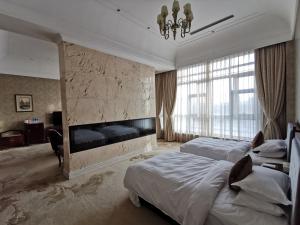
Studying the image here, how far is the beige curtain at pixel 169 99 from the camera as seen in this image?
5.65 metres

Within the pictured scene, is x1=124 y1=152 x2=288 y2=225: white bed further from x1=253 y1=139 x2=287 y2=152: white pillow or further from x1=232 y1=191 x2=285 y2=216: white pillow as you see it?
x1=253 y1=139 x2=287 y2=152: white pillow

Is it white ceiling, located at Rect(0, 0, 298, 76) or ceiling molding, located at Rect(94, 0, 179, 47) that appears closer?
white ceiling, located at Rect(0, 0, 298, 76)

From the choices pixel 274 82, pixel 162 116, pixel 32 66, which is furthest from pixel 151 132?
pixel 32 66

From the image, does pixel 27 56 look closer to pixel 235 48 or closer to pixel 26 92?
pixel 26 92

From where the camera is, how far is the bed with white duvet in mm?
1215

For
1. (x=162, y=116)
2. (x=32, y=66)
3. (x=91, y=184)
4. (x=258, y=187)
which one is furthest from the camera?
(x=162, y=116)

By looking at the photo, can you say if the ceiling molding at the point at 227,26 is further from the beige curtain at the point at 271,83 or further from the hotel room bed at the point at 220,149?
the hotel room bed at the point at 220,149

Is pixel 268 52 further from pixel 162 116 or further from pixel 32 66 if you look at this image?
pixel 32 66

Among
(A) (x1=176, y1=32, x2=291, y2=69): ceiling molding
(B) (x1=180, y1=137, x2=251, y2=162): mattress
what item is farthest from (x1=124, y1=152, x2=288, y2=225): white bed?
(A) (x1=176, y1=32, x2=291, y2=69): ceiling molding

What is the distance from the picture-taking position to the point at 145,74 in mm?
4719

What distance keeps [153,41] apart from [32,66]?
4.53 metres

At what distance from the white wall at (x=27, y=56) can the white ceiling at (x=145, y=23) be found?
1419 mm

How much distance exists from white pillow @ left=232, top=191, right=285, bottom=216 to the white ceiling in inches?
121

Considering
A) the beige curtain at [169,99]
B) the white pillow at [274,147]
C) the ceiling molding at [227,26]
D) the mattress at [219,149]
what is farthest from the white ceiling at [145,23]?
the mattress at [219,149]
